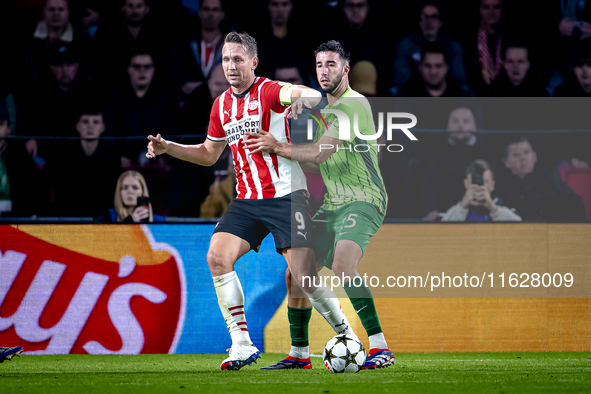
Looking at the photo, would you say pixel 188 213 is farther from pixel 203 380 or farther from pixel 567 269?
pixel 567 269

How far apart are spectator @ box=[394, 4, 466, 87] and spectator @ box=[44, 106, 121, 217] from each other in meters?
3.14

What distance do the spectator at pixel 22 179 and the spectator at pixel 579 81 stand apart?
5.39 m

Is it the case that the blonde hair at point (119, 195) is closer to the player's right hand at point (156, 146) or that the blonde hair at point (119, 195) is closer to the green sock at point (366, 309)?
the player's right hand at point (156, 146)

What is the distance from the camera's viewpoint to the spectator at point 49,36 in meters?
7.40

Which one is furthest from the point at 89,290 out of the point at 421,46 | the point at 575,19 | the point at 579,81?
the point at 575,19

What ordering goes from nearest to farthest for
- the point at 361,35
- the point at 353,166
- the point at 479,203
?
1. the point at 353,166
2. the point at 479,203
3. the point at 361,35

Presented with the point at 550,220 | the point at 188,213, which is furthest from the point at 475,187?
the point at 188,213

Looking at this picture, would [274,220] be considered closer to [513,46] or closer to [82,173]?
[82,173]

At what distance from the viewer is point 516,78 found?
7.26 m

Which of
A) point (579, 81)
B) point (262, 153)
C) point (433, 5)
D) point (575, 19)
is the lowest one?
point (262, 153)

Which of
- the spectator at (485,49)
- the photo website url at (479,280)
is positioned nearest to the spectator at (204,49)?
the spectator at (485,49)

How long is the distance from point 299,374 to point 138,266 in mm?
2113

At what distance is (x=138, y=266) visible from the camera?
5.53 meters

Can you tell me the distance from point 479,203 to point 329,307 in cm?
219
